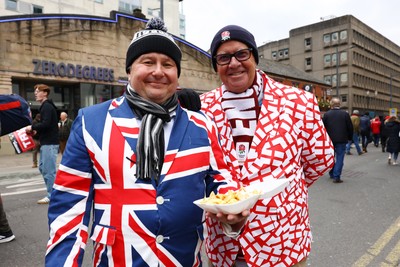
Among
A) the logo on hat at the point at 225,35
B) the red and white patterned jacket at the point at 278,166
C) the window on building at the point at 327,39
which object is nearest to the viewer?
the red and white patterned jacket at the point at 278,166

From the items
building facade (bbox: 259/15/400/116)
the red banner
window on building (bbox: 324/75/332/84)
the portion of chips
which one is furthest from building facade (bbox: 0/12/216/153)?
window on building (bbox: 324/75/332/84)

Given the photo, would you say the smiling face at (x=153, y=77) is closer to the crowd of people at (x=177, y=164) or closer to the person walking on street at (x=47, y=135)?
the crowd of people at (x=177, y=164)

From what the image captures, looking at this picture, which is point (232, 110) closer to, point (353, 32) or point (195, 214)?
point (195, 214)

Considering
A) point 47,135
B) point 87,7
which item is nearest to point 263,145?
point 47,135

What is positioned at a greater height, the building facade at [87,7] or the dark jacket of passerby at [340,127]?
the building facade at [87,7]

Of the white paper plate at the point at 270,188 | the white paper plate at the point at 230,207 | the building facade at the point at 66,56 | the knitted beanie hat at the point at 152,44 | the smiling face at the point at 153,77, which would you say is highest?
the building facade at the point at 66,56

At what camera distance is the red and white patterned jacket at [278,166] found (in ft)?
5.94

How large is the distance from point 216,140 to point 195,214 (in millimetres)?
394

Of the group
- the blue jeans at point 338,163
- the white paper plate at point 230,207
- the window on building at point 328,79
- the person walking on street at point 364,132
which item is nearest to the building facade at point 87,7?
the person walking on street at point 364,132

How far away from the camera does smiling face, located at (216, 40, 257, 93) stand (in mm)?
1971

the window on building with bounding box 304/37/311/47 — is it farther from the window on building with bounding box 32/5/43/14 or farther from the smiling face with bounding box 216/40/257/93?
the smiling face with bounding box 216/40/257/93

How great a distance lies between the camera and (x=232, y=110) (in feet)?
6.69

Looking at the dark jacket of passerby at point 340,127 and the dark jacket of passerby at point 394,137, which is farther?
the dark jacket of passerby at point 394,137

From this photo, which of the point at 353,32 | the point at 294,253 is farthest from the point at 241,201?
the point at 353,32
